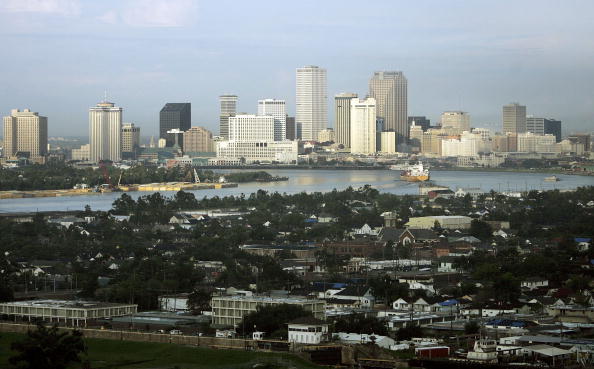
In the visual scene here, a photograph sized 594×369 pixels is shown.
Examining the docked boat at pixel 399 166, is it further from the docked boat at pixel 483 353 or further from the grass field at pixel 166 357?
the docked boat at pixel 483 353

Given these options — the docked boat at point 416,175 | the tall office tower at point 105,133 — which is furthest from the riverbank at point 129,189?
the tall office tower at point 105,133

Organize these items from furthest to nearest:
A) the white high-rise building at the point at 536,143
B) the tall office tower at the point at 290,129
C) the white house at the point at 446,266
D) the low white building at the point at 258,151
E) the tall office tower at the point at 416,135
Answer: the tall office tower at the point at 416,135 < the tall office tower at the point at 290,129 < the white high-rise building at the point at 536,143 < the low white building at the point at 258,151 < the white house at the point at 446,266

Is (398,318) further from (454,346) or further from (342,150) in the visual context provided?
(342,150)

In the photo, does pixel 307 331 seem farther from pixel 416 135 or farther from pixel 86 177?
pixel 416 135

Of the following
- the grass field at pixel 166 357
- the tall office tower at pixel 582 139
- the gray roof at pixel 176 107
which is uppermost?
the gray roof at pixel 176 107

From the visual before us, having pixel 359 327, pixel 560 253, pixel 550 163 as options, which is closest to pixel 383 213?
pixel 560 253

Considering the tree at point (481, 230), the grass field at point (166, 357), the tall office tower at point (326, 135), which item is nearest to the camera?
the grass field at point (166, 357)
